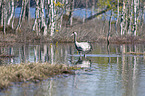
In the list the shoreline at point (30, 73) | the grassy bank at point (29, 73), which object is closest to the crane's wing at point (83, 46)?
the shoreline at point (30, 73)

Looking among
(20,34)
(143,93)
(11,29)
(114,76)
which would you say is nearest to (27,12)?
(11,29)

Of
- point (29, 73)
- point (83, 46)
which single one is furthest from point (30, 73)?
point (83, 46)

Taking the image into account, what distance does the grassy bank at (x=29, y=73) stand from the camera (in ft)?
38.0

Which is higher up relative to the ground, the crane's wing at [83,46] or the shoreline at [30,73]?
the crane's wing at [83,46]

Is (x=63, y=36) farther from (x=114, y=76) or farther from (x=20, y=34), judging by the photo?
(x=114, y=76)

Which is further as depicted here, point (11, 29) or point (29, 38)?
point (11, 29)

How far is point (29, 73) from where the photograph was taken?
12.5 meters

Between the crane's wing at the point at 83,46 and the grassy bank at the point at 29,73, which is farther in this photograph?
the crane's wing at the point at 83,46

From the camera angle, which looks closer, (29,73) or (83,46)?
(29,73)

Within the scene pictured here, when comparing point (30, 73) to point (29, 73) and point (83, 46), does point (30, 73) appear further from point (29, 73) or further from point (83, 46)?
point (83, 46)

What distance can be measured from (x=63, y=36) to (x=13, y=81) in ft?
104

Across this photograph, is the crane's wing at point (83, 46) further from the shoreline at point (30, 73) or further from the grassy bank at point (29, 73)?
the grassy bank at point (29, 73)

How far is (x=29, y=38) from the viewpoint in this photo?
4269 centimetres

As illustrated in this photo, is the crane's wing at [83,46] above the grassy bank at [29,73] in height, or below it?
above
